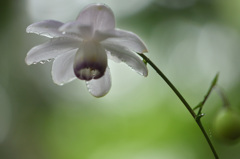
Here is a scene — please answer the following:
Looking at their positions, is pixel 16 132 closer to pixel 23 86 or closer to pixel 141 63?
pixel 23 86

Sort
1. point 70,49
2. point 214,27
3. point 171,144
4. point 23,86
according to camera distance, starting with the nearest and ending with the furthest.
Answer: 1. point 70,49
2. point 171,144
3. point 214,27
4. point 23,86

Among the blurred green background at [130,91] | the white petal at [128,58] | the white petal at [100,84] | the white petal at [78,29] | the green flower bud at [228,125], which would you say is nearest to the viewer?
the white petal at [78,29]

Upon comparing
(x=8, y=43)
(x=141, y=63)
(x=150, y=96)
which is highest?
(x=8, y=43)

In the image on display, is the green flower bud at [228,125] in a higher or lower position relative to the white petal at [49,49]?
lower

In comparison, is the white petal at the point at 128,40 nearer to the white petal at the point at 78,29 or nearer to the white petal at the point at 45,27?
the white petal at the point at 78,29

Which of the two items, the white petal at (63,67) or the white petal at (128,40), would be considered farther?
the white petal at (63,67)

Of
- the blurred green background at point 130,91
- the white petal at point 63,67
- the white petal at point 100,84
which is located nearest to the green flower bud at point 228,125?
the white petal at point 100,84

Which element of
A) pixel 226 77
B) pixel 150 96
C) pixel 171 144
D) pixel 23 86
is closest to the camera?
pixel 171 144

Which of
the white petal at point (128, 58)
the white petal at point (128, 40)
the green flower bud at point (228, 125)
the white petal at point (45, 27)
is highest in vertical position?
the white petal at point (45, 27)

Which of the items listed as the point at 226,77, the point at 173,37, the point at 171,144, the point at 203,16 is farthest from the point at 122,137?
the point at 203,16
